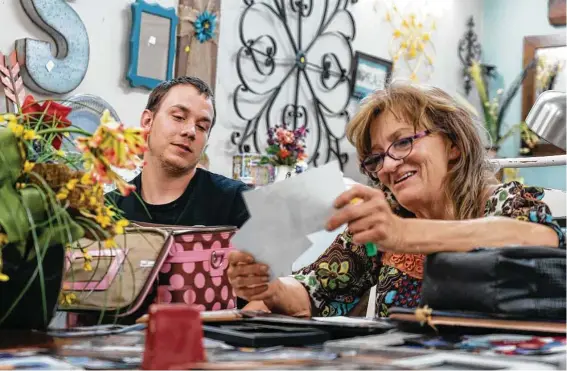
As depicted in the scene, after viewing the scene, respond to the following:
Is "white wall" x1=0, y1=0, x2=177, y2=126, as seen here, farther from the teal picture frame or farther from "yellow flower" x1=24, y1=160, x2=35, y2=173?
"yellow flower" x1=24, y1=160, x2=35, y2=173

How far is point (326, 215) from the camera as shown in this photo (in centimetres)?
110

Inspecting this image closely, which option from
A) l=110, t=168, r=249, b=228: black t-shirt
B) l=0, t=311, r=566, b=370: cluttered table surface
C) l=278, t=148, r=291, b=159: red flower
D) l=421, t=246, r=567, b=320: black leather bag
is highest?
l=278, t=148, r=291, b=159: red flower

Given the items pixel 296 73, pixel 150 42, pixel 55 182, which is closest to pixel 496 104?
pixel 296 73

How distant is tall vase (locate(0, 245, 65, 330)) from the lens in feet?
3.64

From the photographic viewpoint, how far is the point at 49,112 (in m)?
1.19

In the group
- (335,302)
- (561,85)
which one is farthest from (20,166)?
(561,85)

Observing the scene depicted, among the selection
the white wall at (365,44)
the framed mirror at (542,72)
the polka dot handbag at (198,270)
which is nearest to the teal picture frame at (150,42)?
the white wall at (365,44)

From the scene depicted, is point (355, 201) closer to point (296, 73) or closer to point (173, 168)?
point (173, 168)

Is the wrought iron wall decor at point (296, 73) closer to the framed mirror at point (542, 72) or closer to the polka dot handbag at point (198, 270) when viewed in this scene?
the framed mirror at point (542, 72)

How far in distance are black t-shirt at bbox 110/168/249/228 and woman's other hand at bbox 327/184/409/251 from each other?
1.17m

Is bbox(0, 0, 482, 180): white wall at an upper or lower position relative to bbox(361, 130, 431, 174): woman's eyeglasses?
upper

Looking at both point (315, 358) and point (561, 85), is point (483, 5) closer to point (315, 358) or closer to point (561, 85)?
point (561, 85)

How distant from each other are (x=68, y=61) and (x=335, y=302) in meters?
1.72

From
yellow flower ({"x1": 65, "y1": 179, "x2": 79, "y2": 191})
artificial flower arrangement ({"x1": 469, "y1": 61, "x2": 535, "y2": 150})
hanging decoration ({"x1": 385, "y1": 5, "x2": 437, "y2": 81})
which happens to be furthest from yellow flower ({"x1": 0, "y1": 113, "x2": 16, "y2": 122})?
artificial flower arrangement ({"x1": 469, "y1": 61, "x2": 535, "y2": 150})
